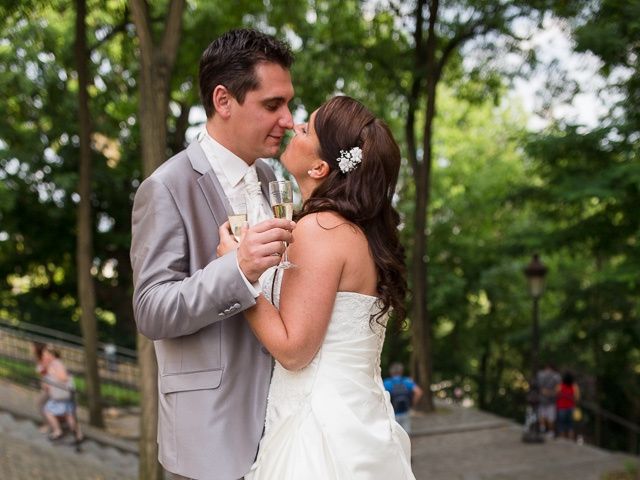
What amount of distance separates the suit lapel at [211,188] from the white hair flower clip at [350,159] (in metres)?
0.42

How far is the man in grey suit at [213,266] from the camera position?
2.39 meters

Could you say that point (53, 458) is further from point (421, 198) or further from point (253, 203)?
point (253, 203)

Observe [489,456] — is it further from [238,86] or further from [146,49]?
[238,86]

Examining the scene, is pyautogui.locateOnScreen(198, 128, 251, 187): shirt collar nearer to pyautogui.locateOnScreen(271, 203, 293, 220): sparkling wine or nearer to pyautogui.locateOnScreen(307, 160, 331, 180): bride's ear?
pyautogui.locateOnScreen(307, 160, 331, 180): bride's ear

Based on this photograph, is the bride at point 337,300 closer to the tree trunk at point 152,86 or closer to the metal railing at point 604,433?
the tree trunk at point 152,86

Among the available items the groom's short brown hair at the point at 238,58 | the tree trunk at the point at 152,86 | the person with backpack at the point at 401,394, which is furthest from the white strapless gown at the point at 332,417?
the person with backpack at the point at 401,394

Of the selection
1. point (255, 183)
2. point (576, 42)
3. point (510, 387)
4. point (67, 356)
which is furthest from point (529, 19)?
point (510, 387)

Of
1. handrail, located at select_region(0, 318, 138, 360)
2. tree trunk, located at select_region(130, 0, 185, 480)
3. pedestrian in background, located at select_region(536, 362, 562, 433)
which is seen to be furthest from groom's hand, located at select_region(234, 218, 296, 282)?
handrail, located at select_region(0, 318, 138, 360)

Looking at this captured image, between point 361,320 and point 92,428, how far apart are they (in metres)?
12.7

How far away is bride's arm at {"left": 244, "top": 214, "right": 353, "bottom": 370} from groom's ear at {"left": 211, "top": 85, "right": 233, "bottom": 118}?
508 mm

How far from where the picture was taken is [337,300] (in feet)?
9.06

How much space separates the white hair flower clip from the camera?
2750 mm

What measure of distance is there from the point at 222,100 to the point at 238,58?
16 cm

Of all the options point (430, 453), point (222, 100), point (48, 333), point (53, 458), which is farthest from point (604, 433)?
point (222, 100)
